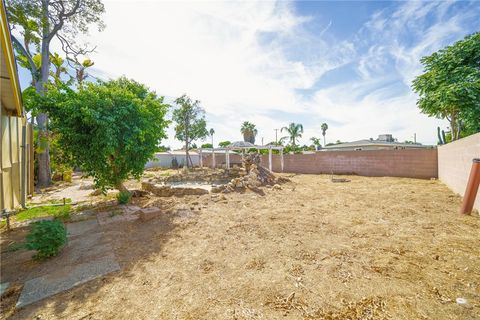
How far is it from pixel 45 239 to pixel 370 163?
15939 mm

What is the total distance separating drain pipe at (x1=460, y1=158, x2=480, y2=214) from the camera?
4.52 metres

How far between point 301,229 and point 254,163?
8.44m

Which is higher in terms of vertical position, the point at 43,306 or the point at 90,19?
the point at 90,19

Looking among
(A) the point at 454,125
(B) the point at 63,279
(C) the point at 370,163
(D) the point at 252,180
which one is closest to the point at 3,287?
(B) the point at 63,279

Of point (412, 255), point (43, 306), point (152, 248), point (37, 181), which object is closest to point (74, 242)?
point (152, 248)

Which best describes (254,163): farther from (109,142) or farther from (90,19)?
(90,19)

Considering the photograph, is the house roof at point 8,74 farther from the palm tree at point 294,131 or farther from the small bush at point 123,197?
the palm tree at point 294,131

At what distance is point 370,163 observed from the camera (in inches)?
540

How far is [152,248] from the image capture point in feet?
11.9

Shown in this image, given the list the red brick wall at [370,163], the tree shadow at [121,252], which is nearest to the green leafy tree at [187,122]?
the red brick wall at [370,163]

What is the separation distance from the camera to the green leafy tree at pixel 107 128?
513 cm

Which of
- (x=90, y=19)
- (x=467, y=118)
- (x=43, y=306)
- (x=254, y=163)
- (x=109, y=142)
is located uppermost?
(x=90, y=19)

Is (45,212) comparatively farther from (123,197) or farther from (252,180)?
(252,180)

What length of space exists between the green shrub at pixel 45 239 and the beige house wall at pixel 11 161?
960mm
